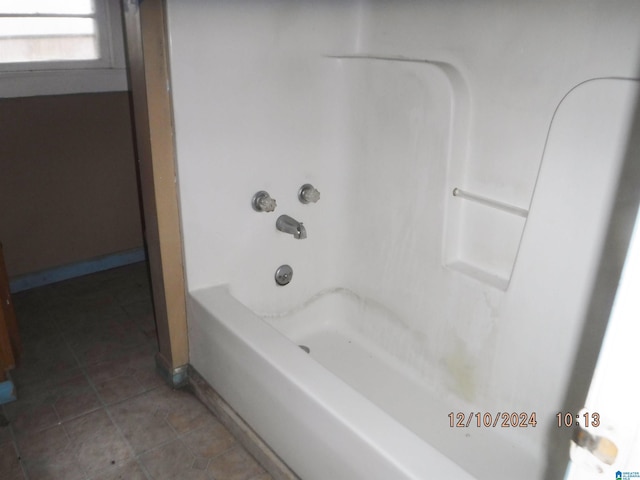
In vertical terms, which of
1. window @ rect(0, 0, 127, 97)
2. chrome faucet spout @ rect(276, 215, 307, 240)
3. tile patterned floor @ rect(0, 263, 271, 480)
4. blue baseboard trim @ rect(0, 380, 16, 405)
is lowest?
tile patterned floor @ rect(0, 263, 271, 480)

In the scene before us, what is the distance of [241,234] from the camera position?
5.57ft

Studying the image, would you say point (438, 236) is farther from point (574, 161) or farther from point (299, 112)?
point (299, 112)

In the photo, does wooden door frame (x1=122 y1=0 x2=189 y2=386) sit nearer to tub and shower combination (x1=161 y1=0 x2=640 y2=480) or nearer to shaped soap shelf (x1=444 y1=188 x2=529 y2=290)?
tub and shower combination (x1=161 y1=0 x2=640 y2=480)

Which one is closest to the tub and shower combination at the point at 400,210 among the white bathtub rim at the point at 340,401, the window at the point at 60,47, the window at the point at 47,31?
the white bathtub rim at the point at 340,401

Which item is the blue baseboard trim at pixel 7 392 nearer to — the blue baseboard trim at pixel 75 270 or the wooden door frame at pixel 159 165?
the wooden door frame at pixel 159 165

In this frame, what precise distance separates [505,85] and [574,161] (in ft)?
0.92

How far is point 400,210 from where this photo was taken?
1723 millimetres

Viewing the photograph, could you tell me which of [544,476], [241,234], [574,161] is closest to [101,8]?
[241,234]

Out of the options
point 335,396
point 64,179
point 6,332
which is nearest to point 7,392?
point 6,332

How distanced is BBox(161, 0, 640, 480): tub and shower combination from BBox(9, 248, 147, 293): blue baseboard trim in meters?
1.06

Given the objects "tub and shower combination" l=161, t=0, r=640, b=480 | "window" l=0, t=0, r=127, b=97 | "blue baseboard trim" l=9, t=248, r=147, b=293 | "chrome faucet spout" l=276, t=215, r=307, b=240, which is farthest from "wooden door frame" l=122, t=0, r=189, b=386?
"blue baseboard trim" l=9, t=248, r=147, b=293

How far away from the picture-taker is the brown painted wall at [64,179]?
215 centimetres

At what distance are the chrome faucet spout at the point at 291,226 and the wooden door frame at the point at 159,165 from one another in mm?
343

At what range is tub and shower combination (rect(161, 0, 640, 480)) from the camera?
4.00ft
